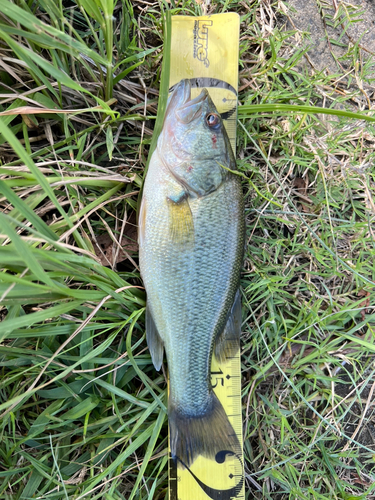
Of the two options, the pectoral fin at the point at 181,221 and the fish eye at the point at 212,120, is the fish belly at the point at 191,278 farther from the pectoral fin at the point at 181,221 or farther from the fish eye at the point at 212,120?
the fish eye at the point at 212,120

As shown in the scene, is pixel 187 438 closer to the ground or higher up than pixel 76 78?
closer to the ground

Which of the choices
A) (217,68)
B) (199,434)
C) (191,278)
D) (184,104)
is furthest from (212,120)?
(199,434)

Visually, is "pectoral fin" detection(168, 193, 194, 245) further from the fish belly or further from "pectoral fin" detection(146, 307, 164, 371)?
"pectoral fin" detection(146, 307, 164, 371)

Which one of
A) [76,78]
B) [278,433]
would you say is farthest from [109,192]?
[278,433]

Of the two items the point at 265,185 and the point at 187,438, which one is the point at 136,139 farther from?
the point at 187,438

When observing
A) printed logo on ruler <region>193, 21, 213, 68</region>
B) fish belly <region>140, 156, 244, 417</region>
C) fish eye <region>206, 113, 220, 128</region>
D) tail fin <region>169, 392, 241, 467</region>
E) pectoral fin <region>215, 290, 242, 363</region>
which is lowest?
tail fin <region>169, 392, 241, 467</region>

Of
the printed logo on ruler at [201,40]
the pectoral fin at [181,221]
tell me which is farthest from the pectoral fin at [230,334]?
the printed logo on ruler at [201,40]

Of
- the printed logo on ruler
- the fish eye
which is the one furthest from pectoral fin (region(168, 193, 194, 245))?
the printed logo on ruler
